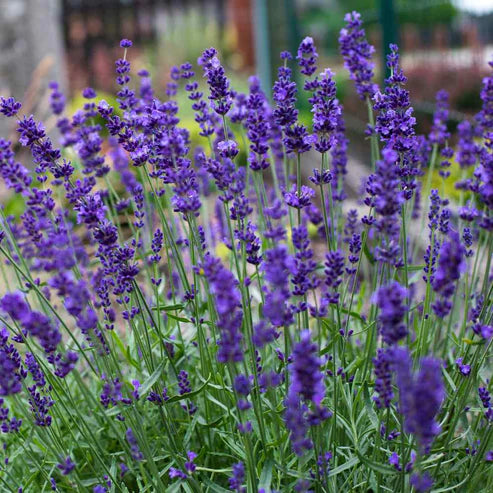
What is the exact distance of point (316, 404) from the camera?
1454 mm

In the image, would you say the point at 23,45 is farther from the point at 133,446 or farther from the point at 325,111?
the point at 133,446

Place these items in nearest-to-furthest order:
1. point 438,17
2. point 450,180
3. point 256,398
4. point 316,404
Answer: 1. point 316,404
2. point 256,398
3. point 450,180
4. point 438,17

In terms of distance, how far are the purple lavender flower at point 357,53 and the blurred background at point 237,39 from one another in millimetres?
3397

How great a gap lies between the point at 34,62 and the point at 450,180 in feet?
22.1

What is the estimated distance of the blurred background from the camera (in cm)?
634

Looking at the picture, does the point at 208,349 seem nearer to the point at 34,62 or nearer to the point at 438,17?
the point at 438,17

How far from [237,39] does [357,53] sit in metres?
17.1

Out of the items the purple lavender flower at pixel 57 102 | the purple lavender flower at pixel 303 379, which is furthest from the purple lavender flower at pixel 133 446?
the purple lavender flower at pixel 57 102

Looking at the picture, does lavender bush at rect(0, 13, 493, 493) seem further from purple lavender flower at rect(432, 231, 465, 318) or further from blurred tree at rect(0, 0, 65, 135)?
blurred tree at rect(0, 0, 65, 135)

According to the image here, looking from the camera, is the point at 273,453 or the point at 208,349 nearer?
the point at 273,453

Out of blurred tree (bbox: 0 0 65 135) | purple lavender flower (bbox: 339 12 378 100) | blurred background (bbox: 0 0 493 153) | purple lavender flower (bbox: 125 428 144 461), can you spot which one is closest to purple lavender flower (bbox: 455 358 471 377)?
purple lavender flower (bbox: 125 428 144 461)

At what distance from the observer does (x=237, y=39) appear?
18.9 meters

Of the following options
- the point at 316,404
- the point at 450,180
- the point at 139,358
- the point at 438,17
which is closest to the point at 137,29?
the point at 438,17

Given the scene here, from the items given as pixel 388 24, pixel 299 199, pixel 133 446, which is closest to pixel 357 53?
pixel 299 199
